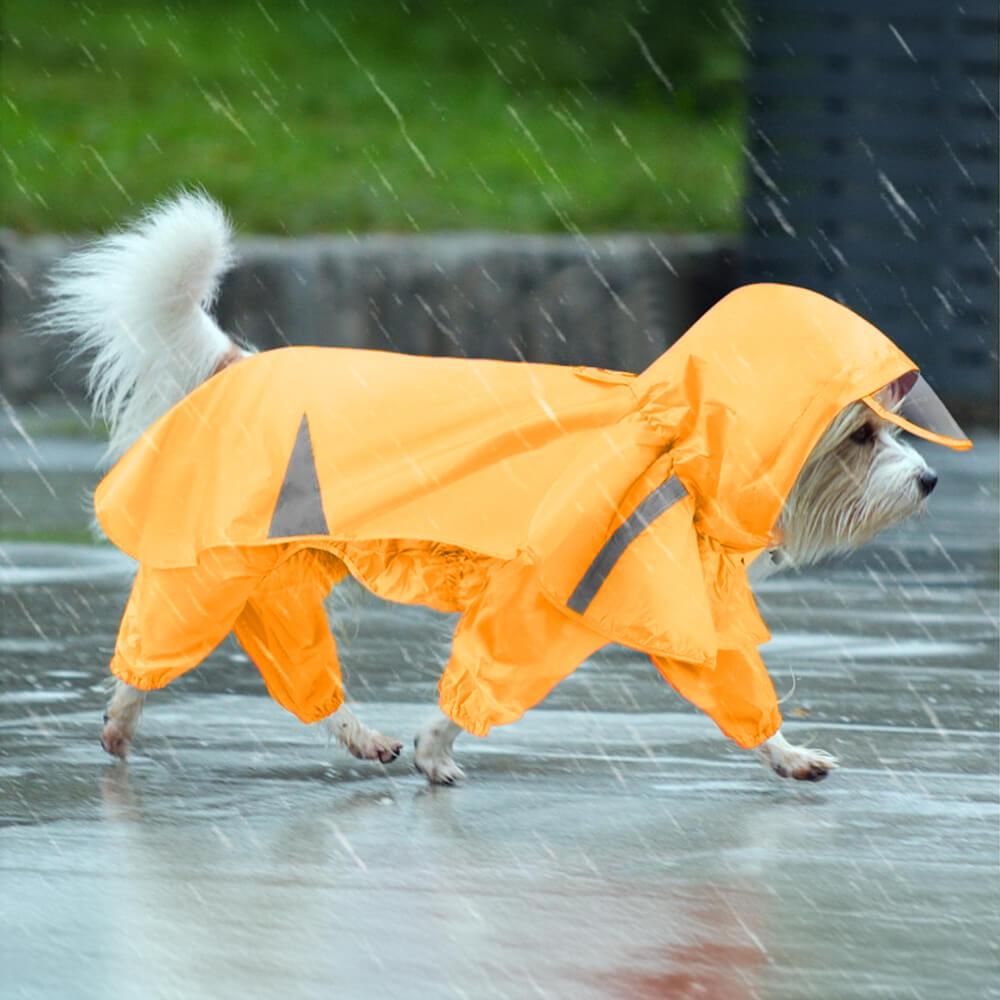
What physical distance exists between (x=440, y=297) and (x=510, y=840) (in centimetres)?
991

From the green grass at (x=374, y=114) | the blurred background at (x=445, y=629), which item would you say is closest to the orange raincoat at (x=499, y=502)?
the blurred background at (x=445, y=629)

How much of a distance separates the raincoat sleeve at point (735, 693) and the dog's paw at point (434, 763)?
0.61 m

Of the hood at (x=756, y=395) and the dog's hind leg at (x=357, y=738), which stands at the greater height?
the hood at (x=756, y=395)

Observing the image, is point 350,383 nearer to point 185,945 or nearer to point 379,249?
point 185,945

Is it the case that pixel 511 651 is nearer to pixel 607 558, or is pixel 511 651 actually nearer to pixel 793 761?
pixel 607 558

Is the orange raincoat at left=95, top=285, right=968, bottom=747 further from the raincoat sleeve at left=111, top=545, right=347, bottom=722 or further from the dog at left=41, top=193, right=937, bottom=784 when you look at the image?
the dog at left=41, top=193, right=937, bottom=784

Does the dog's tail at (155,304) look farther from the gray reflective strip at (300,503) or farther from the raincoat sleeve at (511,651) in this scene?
the raincoat sleeve at (511,651)

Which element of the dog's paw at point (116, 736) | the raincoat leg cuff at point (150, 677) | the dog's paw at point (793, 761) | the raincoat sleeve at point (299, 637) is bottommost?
the dog's paw at point (116, 736)

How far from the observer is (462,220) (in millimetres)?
17109

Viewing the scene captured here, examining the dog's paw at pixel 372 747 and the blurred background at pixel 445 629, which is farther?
the dog's paw at pixel 372 747

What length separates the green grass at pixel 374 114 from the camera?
1692 cm

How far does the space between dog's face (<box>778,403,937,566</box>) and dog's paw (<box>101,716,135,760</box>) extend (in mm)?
1857

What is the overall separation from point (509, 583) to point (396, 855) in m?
0.80

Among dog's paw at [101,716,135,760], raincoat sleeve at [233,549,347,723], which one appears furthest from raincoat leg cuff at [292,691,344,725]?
dog's paw at [101,716,135,760]
